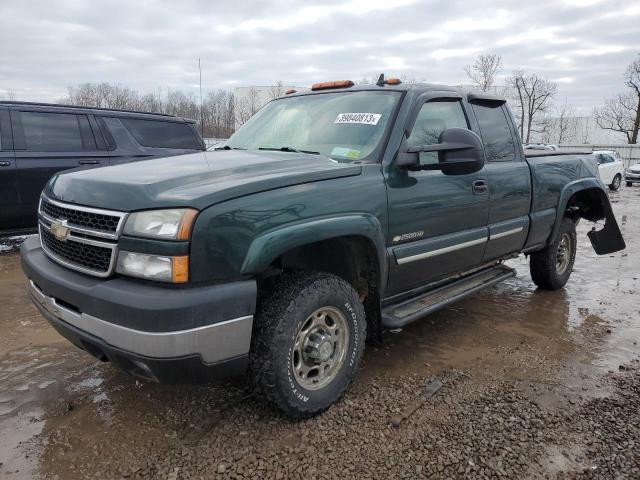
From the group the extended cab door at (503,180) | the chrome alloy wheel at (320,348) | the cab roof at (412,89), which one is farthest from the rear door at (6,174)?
the extended cab door at (503,180)

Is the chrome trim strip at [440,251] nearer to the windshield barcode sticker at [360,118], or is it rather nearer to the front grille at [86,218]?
the windshield barcode sticker at [360,118]

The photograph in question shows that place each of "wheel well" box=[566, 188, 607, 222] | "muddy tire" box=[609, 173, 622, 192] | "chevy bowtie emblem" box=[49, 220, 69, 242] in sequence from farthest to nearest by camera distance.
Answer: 1. "muddy tire" box=[609, 173, 622, 192]
2. "wheel well" box=[566, 188, 607, 222]
3. "chevy bowtie emblem" box=[49, 220, 69, 242]

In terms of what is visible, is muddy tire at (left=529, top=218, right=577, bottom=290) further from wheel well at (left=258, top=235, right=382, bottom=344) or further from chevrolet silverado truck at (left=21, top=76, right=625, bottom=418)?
wheel well at (left=258, top=235, right=382, bottom=344)

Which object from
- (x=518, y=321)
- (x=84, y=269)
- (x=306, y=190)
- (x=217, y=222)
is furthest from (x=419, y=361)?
(x=84, y=269)

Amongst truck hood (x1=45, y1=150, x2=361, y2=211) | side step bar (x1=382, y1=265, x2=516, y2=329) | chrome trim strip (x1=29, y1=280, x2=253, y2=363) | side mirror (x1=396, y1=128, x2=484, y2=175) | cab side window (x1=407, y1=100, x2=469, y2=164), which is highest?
cab side window (x1=407, y1=100, x2=469, y2=164)

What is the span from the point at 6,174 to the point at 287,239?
5249 millimetres

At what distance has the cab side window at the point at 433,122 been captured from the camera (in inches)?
135

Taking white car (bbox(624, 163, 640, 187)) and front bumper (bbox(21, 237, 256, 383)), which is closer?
front bumper (bbox(21, 237, 256, 383))

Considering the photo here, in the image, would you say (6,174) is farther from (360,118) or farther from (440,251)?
(440,251)

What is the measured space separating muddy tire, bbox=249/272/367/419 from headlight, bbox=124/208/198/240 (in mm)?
647

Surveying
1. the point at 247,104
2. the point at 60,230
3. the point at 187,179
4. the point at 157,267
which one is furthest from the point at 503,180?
the point at 247,104

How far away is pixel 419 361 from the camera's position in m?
3.62

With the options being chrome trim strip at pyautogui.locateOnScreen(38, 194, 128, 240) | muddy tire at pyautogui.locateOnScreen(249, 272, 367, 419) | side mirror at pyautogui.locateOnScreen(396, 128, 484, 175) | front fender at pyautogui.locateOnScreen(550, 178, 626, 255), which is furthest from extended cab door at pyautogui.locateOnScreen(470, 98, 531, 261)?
chrome trim strip at pyautogui.locateOnScreen(38, 194, 128, 240)

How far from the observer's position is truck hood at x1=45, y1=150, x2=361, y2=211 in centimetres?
225
